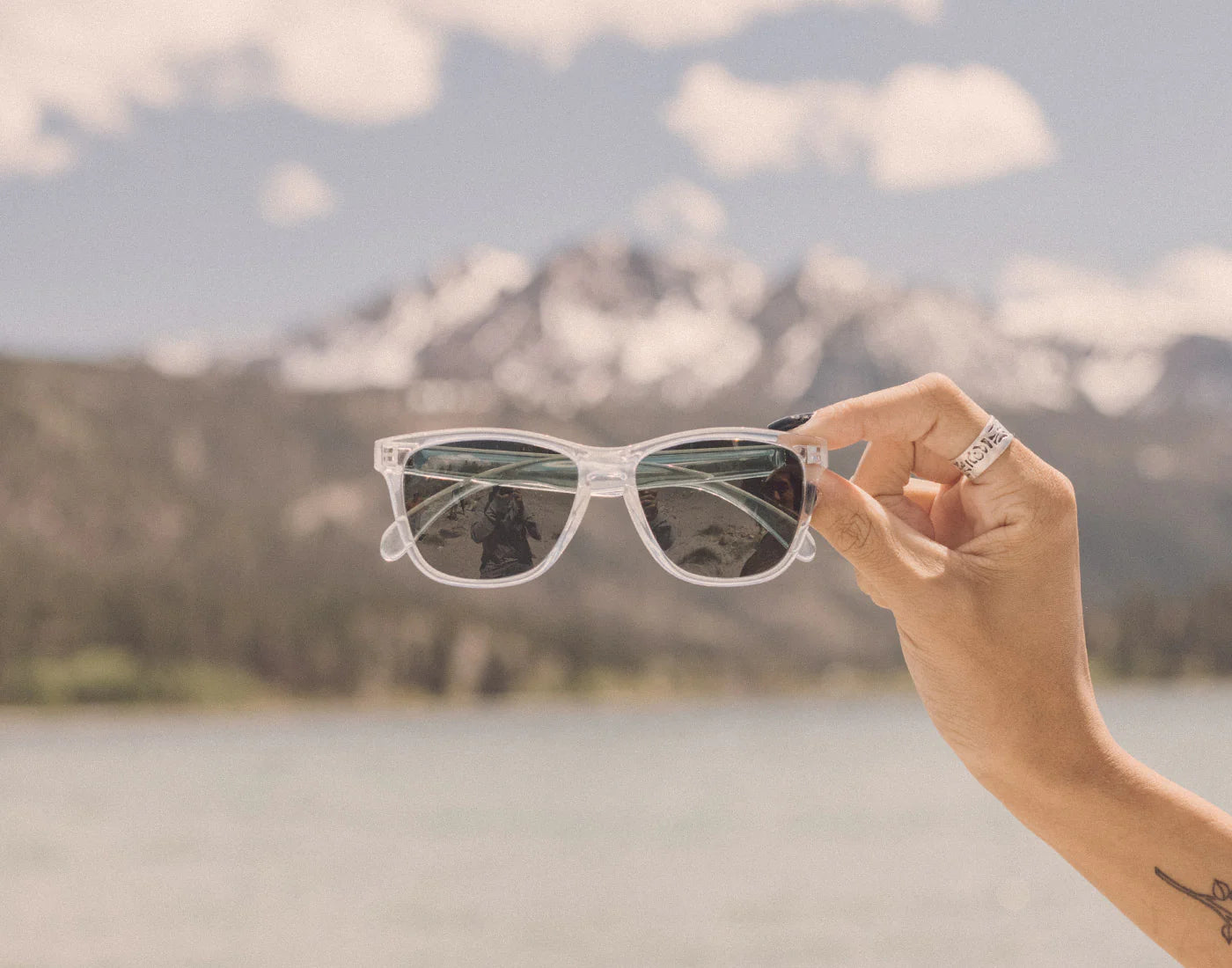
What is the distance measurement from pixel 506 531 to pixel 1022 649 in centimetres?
90

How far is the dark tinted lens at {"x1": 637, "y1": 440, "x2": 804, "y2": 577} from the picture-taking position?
6.79 ft

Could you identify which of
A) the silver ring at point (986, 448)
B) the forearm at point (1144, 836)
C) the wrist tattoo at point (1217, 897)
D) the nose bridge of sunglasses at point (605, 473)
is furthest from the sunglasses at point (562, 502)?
the wrist tattoo at point (1217, 897)

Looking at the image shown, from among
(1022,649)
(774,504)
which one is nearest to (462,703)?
(774,504)

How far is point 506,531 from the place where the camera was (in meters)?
2.31

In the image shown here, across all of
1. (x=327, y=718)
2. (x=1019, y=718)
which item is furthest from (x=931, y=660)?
(x=327, y=718)

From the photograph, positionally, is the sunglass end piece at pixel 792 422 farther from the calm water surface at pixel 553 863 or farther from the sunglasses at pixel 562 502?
the calm water surface at pixel 553 863

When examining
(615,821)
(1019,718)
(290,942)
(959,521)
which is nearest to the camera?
(1019,718)

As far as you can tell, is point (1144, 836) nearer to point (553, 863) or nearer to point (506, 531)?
point (506, 531)

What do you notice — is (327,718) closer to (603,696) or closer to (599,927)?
(603,696)

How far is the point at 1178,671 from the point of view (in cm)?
13712

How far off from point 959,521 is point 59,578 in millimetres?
157964

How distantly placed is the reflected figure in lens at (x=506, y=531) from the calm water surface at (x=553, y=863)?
45.0 inches

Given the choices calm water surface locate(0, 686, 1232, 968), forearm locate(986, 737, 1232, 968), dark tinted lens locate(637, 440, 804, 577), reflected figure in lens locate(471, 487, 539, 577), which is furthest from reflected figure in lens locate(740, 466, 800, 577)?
calm water surface locate(0, 686, 1232, 968)

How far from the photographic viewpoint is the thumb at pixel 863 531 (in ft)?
6.13
